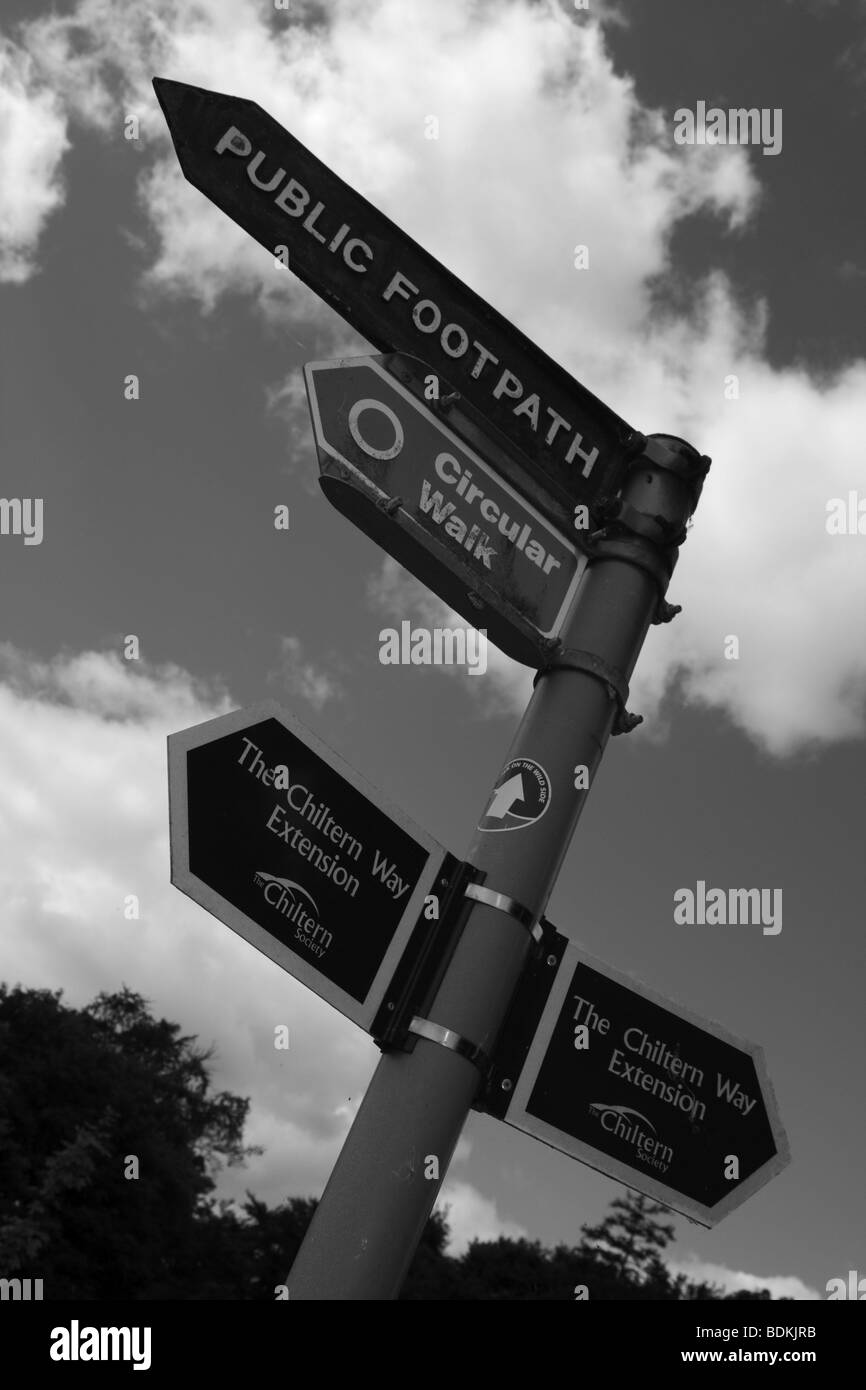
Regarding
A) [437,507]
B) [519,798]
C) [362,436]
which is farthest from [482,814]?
[362,436]

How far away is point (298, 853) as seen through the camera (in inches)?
95.6

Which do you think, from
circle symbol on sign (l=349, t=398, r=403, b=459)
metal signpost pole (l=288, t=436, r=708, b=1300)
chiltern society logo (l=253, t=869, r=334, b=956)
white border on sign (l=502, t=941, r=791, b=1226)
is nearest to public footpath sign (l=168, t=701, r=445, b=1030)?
chiltern society logo (l=253, t=869, r=334, b=956)

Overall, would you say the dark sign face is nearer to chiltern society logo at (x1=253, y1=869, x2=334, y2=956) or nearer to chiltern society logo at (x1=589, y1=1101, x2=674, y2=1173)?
chiltern society logo at (x1=253, y1=869, x2=334, y2=956)

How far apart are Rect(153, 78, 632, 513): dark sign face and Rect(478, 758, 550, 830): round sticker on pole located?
827 millimetres

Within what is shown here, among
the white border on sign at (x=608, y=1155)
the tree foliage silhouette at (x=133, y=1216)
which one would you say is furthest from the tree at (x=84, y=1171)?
the white border on sign at (x=608, y=1155)

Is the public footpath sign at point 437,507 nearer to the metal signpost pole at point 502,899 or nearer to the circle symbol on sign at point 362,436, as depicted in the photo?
the circle symbol on sign at point 362,436

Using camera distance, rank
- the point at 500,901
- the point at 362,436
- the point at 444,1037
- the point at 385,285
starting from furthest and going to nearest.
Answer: the point at 385,285 → the point at 362,436 → the point at 500,901 → the point at 444,1037

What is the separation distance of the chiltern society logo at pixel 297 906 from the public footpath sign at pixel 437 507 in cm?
87

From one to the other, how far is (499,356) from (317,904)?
1648 millimetres

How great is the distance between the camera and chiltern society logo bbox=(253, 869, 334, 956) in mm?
2352

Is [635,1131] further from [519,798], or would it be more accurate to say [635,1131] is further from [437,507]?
[437,507]

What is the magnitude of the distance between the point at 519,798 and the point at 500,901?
263mm

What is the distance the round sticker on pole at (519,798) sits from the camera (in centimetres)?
265
